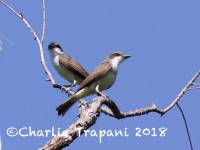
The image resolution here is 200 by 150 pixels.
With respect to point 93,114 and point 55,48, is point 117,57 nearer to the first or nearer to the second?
point 55,48

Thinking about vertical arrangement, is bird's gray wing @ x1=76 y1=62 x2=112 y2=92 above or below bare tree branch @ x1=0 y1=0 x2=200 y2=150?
above

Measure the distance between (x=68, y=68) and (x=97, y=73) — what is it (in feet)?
8.67

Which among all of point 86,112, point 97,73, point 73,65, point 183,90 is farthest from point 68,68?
point 86,112

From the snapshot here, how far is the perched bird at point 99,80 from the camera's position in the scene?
7.49m

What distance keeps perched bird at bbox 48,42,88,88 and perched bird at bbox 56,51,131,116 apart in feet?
6.02

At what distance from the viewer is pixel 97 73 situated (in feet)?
26.4

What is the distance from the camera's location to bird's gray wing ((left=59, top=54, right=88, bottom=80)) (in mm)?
10494

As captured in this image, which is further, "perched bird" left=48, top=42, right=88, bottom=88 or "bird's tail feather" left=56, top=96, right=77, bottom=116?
"perched bird" left=48, top=42, right=88, bottom=88

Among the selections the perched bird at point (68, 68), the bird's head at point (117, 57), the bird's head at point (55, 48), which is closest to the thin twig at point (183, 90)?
the bird's head at point (117, 57)

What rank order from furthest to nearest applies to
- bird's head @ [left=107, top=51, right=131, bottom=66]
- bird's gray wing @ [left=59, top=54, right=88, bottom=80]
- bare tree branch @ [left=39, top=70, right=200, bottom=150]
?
bird's gray wing @ [left=59, top=54, right=88, bottom=80] → bird's head @ [left=107, top=51, right=131, bottom=66] → bare tree branch @ [left=39, top=70, right=200, bottom=150]

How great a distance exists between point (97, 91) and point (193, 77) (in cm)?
267

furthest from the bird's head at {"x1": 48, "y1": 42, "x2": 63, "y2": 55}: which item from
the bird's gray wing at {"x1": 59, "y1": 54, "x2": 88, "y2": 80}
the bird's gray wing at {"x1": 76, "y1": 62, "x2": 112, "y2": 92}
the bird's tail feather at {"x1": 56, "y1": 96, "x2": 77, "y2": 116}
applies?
the bird's tail feather at {"x1": 56, "y1": 96, "x2": 77, "y2": 116}

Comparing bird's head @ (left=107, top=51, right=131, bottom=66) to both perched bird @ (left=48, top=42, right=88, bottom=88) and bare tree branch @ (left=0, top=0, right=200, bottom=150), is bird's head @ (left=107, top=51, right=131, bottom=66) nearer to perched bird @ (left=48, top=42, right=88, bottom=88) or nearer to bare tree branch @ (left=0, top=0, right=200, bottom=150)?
perched bird @ (left=48, top=42, right=88, bottom=88)

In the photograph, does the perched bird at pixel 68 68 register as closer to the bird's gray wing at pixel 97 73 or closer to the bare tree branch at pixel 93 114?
the bird's gray wing at pixel 97 73
